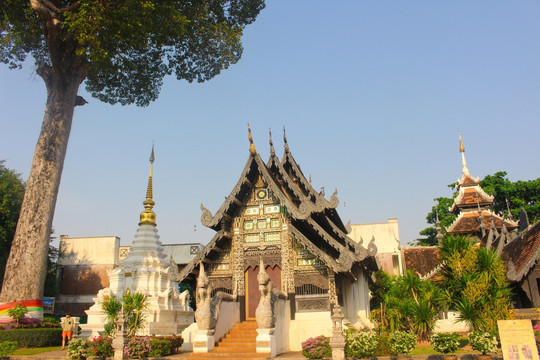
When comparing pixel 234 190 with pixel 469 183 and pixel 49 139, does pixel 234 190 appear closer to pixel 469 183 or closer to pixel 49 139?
pixel 49 139

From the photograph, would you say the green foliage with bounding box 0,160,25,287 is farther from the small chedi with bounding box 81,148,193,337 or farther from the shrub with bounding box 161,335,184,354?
the shrub with bounding box 161,335,184,354

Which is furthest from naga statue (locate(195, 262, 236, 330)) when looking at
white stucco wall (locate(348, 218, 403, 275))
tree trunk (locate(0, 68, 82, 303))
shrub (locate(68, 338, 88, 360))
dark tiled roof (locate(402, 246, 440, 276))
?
white stucco wall (locate(348, 218, 403, 275))

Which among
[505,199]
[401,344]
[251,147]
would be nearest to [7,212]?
[251,147]

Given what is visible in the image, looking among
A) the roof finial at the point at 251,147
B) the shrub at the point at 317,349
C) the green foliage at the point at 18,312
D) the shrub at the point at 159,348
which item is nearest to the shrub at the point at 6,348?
the green foliage at the point at 18,312

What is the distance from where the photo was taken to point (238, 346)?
41.6 feet

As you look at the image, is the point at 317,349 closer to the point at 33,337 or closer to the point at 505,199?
the point at 33,337

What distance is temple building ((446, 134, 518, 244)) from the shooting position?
31000mm

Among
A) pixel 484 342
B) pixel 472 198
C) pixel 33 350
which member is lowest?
pixel 33 350

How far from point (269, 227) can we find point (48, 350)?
8.07 m

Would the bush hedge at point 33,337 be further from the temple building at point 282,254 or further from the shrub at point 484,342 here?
the shrub at point 484,342

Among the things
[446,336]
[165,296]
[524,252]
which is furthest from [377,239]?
[446,336]

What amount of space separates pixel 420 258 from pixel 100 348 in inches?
944

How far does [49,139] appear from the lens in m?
15.7

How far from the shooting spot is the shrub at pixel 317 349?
10836mm
